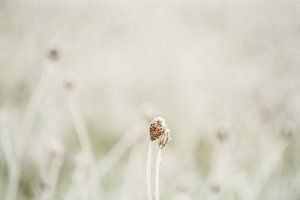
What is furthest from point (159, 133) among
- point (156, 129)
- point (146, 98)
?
point (146, 98)

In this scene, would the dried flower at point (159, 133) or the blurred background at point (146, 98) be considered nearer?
the dried flower at point (159, 133)

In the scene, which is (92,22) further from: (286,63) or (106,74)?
(286,63)

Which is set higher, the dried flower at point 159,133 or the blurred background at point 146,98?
the dried flower at point 159,133

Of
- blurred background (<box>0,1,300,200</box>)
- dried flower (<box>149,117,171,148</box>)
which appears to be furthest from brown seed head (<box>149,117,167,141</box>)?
blurred background (<box>0,1,300,200</box>)

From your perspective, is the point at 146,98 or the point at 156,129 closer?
the point at 156,129

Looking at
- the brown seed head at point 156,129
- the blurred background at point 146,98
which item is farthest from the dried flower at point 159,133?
the blurred background at point 146,98

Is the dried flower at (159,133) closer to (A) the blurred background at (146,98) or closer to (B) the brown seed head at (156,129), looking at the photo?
(B) the brown seed head at (156,129)

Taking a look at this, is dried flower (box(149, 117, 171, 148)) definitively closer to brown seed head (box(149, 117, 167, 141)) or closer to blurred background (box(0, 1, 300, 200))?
brown seed head (box(149, 117, 167, 141))

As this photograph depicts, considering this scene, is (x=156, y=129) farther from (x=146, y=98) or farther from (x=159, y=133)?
(x=146, y=98)

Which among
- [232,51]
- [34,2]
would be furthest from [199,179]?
[34,2]
